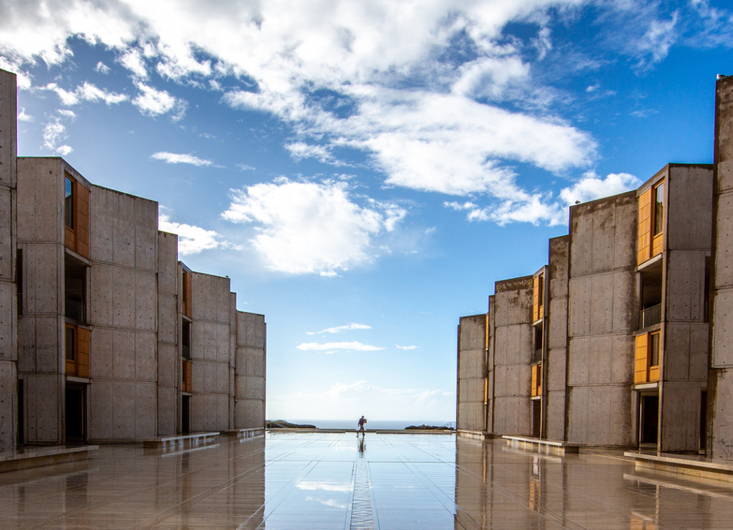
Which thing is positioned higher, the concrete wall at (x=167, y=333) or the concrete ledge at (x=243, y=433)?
the concrete wall at (x=167, y=333)

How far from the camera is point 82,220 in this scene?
26.0 m

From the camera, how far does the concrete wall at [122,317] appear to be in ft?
88.7

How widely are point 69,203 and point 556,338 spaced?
2452 cm

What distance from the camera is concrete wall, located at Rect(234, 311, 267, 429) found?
50438 mm

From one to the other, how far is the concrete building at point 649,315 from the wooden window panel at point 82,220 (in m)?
21.5

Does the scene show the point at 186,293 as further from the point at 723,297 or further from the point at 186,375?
the point at 723,297

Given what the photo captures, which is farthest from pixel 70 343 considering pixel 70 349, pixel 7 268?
A: pixel 7 268

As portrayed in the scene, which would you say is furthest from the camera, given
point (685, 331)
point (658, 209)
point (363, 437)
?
point (363, 437)

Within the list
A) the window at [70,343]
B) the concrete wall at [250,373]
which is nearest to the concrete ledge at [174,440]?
the window at [70,343]

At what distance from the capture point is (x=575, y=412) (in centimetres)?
2794

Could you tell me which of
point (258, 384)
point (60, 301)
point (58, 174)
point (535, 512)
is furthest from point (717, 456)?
point (258, 384)

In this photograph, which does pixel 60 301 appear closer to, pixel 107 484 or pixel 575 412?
pixel 107 484

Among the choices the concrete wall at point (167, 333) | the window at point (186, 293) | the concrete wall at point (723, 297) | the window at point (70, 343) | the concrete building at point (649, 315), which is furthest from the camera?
the window at point (186, 293)

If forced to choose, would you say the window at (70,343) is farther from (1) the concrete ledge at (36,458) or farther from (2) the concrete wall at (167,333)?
(2) the concrete wall at (167,333)
